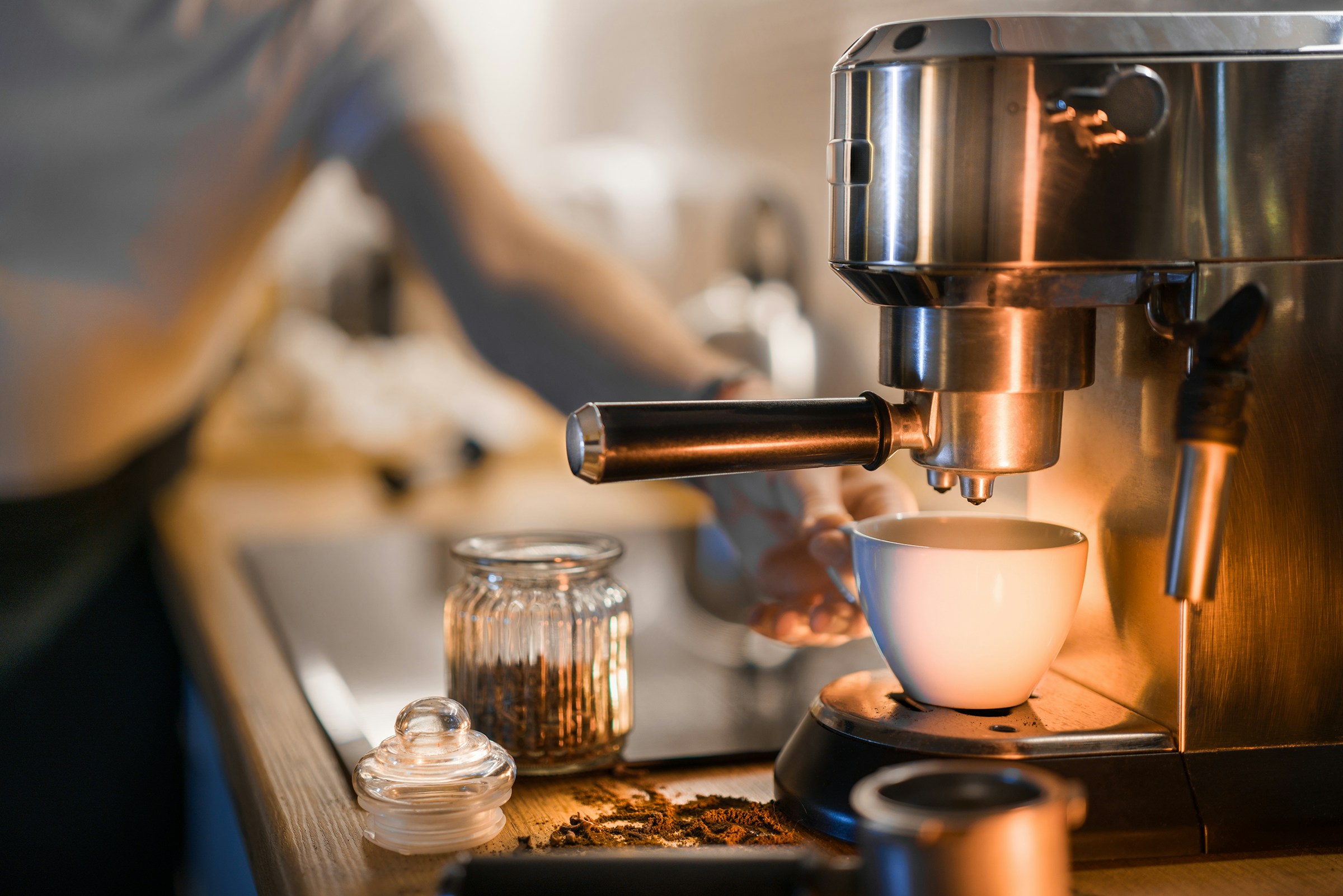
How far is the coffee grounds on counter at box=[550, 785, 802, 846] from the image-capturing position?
510 millimetres

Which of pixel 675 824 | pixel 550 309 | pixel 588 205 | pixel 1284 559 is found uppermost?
pixel 588 205

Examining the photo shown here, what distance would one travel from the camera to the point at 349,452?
1812 mm

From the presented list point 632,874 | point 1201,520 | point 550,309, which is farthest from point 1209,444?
point 550,309

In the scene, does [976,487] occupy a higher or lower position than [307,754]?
higher

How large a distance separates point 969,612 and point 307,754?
34 cm

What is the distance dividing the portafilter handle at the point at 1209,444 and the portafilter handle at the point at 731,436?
0.38 ft

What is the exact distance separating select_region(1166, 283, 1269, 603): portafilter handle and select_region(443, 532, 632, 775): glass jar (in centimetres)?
28

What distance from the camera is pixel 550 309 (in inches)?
49.1

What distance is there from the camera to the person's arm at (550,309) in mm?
793

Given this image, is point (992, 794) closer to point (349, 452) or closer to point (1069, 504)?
point (1069, 504)

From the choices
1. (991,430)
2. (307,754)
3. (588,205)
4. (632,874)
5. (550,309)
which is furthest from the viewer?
(588,205)

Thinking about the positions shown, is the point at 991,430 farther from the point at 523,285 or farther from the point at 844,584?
the point at 523,285

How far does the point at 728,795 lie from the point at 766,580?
0.21 m

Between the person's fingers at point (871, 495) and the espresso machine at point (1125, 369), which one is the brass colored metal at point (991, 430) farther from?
the person's fingers at point (871, 495)
